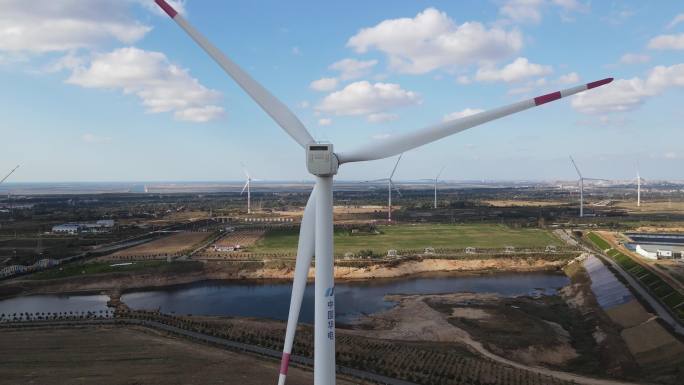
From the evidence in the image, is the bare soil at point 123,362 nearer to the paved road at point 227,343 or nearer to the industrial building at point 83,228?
the paved road at point 227,343

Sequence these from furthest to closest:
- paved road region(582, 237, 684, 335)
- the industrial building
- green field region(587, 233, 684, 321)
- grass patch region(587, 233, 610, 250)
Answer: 1. the industrial building
2. grass patch region(587, 233, 610, 250)
3. green field region(587, 233, 684, 321)
4. paved road region(582, 237, 684, 335)

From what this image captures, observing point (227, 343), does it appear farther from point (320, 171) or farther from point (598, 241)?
point (598, 241)

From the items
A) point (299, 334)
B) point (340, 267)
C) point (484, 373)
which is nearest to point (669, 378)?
point (484, 373)

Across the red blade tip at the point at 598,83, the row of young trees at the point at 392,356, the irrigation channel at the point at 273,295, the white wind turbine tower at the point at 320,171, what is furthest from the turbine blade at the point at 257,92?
the irrigation channel at the point at 273,295

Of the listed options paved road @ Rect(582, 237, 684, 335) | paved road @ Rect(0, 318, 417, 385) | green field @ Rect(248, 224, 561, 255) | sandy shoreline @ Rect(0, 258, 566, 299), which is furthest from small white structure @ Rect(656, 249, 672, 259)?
paved road @ Rect(0, 318, 417, 385)

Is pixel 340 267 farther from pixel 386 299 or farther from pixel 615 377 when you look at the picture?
pixel 615 377

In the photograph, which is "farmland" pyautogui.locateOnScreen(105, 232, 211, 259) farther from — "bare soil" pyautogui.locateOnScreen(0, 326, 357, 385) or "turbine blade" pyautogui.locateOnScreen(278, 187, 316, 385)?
"turbine blade" pyautogui.locateOnScreen(278, 187, 316, 385)
